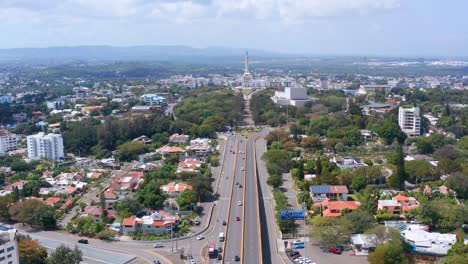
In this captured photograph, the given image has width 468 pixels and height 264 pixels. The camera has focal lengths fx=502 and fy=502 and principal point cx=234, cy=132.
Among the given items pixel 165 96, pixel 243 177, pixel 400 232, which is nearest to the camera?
pixel 400 232

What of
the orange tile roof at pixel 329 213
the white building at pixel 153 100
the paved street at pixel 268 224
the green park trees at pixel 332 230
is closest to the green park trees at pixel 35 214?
the paved street at pixel 268 224

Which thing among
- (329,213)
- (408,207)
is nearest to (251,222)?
(329,213)

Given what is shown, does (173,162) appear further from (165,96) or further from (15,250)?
(165,96)

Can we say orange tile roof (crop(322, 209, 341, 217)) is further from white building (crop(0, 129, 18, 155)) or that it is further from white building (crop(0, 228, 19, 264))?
white building (crop(0, 129, 18, 155))

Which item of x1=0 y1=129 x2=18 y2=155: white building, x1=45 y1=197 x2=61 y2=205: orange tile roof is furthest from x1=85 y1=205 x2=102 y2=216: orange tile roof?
x1=0 y1=129 x2=18 y2=155: white building

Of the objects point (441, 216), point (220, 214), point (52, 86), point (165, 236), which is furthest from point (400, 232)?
point (52, 86)

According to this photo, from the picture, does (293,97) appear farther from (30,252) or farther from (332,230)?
(30,252)
